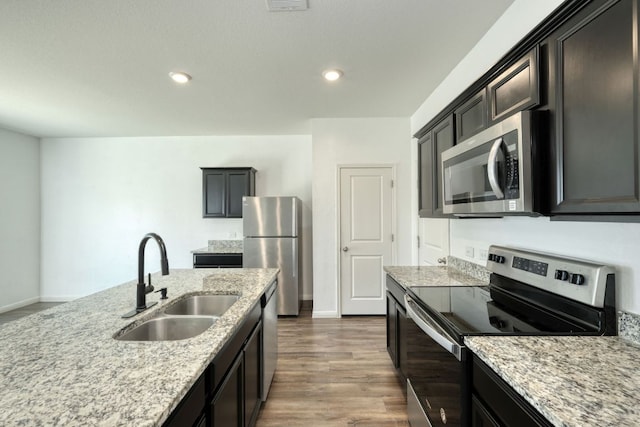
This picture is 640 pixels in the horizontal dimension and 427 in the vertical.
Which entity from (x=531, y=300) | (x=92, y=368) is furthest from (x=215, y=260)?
(x=531, y=300)

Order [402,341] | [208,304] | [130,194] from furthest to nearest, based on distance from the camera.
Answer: [130,194], [402,341], [208,304]

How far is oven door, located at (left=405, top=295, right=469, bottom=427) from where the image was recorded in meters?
1.15

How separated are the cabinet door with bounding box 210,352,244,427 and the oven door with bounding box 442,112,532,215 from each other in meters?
A: 1.45

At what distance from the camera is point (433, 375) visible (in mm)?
1415

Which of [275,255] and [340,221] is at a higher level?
[340,221]

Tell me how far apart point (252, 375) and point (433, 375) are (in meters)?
1.01

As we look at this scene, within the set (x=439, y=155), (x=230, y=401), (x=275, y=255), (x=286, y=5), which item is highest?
(x=286, y=5)

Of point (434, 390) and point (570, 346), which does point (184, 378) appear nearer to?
point (434, 390)

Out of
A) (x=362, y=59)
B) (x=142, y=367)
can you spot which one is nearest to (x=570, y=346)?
(x=142, y=367)

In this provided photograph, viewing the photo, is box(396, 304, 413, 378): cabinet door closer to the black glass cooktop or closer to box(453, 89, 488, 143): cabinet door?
the black glass cooktop

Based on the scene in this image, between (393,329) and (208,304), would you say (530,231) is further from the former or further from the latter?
(208,304)

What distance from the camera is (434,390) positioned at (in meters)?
1.40

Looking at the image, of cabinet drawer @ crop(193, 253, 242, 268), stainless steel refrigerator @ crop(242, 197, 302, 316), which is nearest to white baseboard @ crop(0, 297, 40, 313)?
cabinet drawer @ crop(193, 253, 242, 268)

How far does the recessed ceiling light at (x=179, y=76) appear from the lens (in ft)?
8.34
